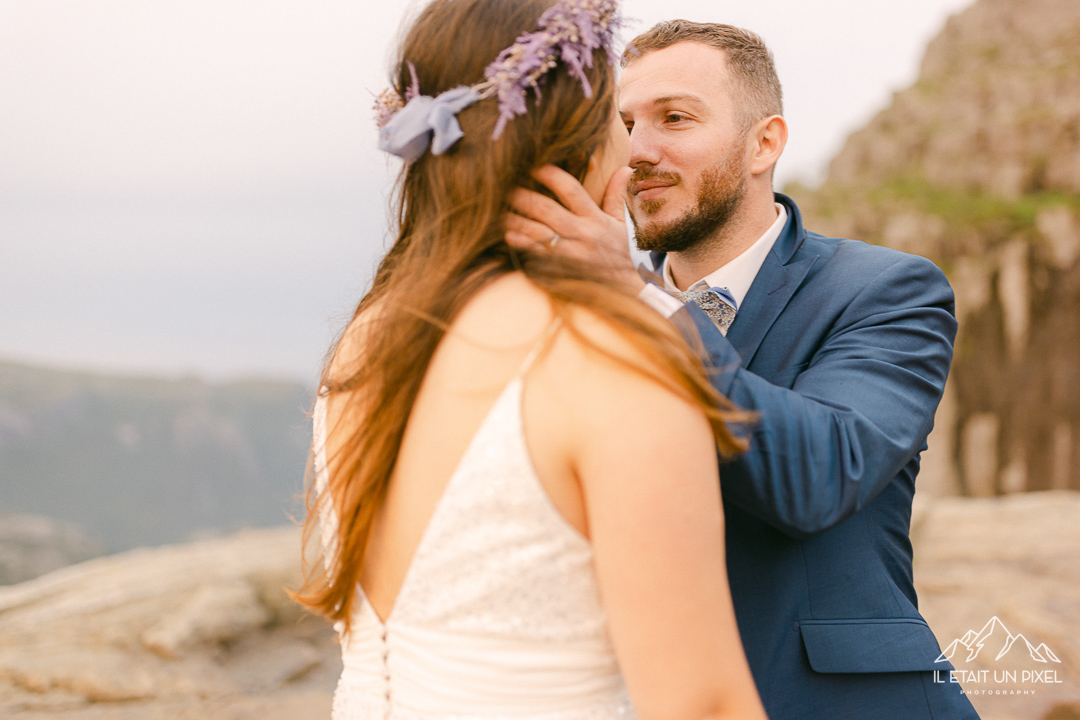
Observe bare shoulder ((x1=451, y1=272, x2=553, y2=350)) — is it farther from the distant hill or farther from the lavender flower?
the distant hill

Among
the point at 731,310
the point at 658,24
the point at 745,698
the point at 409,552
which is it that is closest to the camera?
the point at 745,698

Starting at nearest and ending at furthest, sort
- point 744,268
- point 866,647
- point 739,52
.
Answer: point 866,647 < point 744,268 < point 739,52

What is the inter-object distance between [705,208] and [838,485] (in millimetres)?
1260

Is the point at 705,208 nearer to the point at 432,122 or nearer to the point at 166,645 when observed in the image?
the point at 432,122

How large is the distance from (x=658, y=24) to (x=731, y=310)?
3.95ft

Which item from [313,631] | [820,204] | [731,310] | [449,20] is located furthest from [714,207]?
[820,204]

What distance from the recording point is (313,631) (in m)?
5.23

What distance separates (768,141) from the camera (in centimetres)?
266

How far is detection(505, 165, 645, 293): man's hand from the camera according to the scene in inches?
51.6

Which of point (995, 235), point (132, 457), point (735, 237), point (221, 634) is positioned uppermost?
point (735, 237)

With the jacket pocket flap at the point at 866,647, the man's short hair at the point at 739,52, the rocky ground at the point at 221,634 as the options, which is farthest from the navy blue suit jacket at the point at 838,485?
the rocky ground at the point at 221,634

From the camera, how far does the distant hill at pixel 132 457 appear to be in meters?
17.0

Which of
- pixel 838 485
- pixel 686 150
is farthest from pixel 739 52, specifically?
pixel 838 485

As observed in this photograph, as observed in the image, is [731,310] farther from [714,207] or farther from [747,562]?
[747,562]
